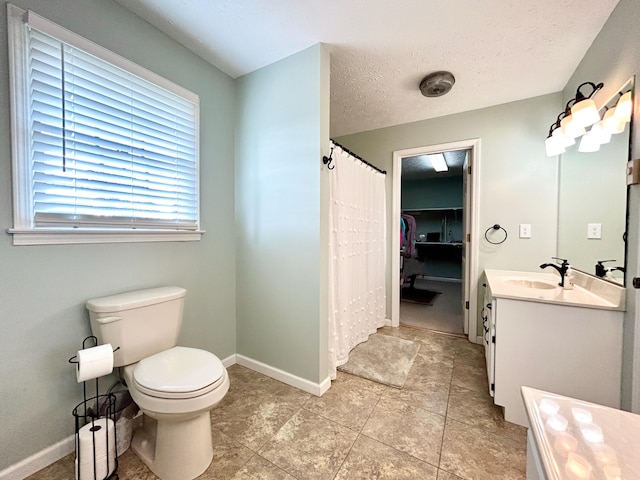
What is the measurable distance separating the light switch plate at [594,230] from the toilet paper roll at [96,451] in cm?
288

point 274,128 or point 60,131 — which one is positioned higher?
point 274,128

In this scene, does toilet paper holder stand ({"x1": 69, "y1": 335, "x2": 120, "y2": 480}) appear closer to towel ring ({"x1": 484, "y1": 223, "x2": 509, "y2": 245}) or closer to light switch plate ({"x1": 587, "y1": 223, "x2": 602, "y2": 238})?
light switch plate ({"x1": 587, "y1": 223, "x2": 602, "y2": 238})

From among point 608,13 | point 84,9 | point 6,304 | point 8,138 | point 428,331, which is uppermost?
point 608,13

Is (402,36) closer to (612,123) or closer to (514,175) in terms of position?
(612,123)

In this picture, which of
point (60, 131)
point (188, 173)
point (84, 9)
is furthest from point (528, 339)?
point (84, 9)

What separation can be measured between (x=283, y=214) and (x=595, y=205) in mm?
2081

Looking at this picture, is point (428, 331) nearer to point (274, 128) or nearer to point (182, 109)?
point (274, 128)

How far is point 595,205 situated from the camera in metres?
1.63

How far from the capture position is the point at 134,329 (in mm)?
1291

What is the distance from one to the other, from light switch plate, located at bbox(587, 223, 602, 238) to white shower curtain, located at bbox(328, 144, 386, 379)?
1.59 m

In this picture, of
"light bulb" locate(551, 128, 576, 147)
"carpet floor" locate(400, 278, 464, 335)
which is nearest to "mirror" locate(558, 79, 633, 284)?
"light bulb" locate(551, 128, 576, 147)

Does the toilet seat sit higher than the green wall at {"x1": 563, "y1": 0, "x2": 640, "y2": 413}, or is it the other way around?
the green wall at {"x1": 563, "y1": 0, "x2": 640, "y2": 413}

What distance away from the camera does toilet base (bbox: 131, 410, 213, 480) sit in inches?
43.8

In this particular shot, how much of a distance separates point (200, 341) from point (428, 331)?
233 cm
